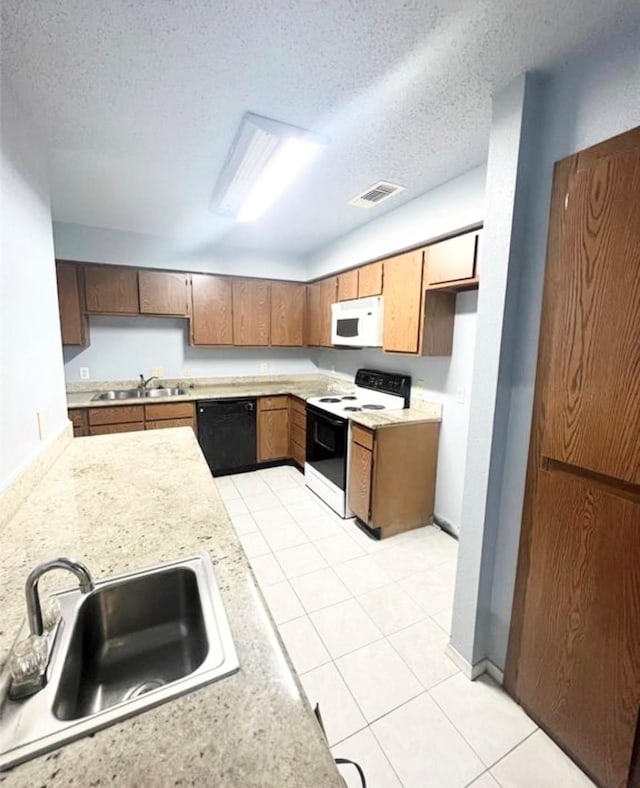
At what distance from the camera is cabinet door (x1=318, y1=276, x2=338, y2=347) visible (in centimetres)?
351

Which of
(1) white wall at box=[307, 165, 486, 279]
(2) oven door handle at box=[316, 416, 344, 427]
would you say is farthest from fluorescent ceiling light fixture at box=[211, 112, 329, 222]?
(2) oven door handle at box=[316, 416, 344, 427]

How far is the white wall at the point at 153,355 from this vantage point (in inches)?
139

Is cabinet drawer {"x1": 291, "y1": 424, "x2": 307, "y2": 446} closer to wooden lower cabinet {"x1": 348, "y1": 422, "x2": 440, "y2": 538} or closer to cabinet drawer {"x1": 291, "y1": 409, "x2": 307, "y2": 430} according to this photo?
cabinet drawer {"x1": 291, "y1": 409, "x2": 307, "y2": 430}

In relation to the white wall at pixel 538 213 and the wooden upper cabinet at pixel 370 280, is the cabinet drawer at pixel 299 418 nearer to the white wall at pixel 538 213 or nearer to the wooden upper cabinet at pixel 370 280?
the wooden upper cabinet at pixel 370 280

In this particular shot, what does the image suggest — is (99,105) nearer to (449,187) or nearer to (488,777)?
(449,187)

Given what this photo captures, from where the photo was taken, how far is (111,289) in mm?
3299

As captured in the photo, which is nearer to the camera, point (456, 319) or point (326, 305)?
point (456, 319)

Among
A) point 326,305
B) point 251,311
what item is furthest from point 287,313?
point 326,305

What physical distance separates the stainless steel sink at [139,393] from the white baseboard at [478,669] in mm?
3073

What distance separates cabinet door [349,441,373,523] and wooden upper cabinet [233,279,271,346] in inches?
71.9

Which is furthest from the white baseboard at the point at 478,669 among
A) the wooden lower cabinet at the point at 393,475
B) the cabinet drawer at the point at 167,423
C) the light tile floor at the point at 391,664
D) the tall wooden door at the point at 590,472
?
the cabinet drawer at the point at 167,423

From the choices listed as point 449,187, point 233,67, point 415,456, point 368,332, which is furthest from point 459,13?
point 415,456

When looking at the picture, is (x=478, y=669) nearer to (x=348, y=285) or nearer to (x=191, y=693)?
(x=191, y=693)

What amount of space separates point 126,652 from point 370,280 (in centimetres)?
274
